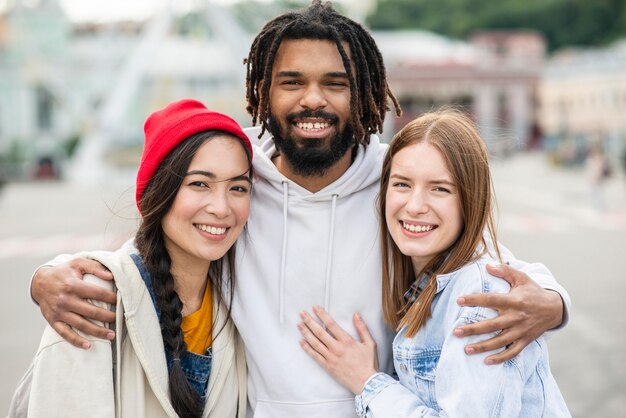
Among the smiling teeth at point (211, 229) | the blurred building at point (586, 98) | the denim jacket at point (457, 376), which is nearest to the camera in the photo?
the denim jacket at point (457, 376)

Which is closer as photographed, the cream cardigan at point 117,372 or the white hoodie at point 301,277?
the cream cardigan at point 117,372

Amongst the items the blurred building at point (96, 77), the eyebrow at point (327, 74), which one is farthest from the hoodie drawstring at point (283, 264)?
the blurred building at point (96, 77)

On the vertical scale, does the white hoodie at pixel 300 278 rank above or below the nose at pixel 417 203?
below

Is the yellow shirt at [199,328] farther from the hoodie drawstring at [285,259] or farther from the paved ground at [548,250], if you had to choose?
the paved ground at [548,250]

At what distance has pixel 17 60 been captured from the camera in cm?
3909

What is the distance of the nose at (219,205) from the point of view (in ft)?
7.03

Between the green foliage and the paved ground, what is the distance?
46961 millimetres

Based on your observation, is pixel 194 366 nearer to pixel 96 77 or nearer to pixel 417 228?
pixel 417 228

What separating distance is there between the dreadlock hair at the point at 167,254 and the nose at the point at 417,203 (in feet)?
1.72

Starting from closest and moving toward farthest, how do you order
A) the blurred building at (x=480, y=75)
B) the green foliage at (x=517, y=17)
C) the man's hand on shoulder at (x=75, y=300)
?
the man's hand on shoulder at (x=75, y=300), the blurred building at (x=480, y=75), the green foliage at (x=517, y=17)

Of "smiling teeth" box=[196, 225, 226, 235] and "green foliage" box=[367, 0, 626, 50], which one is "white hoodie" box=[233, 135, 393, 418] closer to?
"smiling teeth" box=[196, 225, 226, 235]

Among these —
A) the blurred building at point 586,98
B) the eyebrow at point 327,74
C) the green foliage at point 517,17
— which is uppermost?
the green foliage at point 517,17

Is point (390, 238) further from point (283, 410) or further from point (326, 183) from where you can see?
point (283, 410)

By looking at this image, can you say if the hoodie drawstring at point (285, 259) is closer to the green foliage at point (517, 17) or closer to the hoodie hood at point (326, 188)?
the hoodie hood at point (326, 188)
